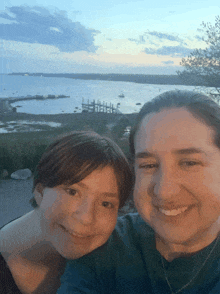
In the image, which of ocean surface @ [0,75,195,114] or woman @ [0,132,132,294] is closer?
woman @ [0,132,132,294]

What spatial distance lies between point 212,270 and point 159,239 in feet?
1.06

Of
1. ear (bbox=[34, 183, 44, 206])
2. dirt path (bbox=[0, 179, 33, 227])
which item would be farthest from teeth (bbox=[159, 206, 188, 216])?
dirt path (bbox=[0, 179, 33, 227])

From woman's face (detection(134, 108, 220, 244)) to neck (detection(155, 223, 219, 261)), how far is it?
0.03 m

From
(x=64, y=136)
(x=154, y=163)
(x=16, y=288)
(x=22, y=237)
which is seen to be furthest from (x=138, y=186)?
(x=16, y=288)

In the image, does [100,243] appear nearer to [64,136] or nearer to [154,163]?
[154,163]

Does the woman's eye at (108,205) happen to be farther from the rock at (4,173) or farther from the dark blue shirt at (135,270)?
the rock at (4,173)

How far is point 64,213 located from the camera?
140 centimetres

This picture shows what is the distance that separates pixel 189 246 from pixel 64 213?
0.69 metres

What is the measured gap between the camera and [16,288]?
1.63 metres

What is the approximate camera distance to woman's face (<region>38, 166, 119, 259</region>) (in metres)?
1.38

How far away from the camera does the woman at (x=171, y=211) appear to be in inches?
45.1

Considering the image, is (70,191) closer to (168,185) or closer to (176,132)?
(168,185)

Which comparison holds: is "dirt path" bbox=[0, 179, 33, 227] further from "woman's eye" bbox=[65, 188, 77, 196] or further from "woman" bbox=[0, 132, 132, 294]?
"woman's eye" bbox=[65, 188, 77, 196]

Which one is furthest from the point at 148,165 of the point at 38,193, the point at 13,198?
the point at 13,198
